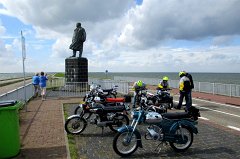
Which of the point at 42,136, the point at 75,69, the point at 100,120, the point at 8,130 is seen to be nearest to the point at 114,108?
the point at 100,120

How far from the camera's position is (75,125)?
8.64 meters

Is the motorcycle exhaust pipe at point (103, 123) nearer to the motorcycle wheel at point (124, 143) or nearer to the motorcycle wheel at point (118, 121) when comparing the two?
the motorcycle wheel at point (118, 121)

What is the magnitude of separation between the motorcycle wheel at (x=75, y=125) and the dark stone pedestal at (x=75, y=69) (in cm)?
1647

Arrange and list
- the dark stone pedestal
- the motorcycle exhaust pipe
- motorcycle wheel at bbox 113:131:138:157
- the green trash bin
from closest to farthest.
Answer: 1. the green trash bin
2. motorcycle wheel at bbox 113:131:138:157
3. the motorcycle exhaust pipe
4. the dark stone pedestal

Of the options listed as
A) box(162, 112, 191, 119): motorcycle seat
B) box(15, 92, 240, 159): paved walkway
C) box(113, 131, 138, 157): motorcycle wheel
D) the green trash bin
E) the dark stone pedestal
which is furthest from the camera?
the dark stone pedestal

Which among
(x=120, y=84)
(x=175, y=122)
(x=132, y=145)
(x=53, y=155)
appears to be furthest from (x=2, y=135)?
(x=120, y=84)

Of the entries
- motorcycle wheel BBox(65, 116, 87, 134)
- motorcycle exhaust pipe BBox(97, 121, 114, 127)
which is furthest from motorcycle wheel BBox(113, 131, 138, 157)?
motorcycle wheel BBox(65, 116, 87, 134)

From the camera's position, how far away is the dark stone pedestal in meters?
24.9

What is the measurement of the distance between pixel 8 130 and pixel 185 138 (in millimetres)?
3963

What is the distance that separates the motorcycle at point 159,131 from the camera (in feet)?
21.5

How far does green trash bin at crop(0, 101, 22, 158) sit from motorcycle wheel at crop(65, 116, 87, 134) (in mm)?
2336

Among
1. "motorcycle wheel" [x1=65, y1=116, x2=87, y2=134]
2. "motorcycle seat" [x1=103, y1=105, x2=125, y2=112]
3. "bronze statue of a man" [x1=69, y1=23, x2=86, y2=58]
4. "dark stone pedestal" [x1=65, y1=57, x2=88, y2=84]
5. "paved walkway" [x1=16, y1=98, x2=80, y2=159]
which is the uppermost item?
"bronze statue of a man" [x1=69, y1=23, x2=86, y2=58]

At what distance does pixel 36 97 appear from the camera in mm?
19938

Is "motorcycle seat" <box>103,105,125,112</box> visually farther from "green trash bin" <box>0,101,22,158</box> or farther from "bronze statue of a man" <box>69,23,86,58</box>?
"bronze statue of a man" <box>69,23,86,58</box>
